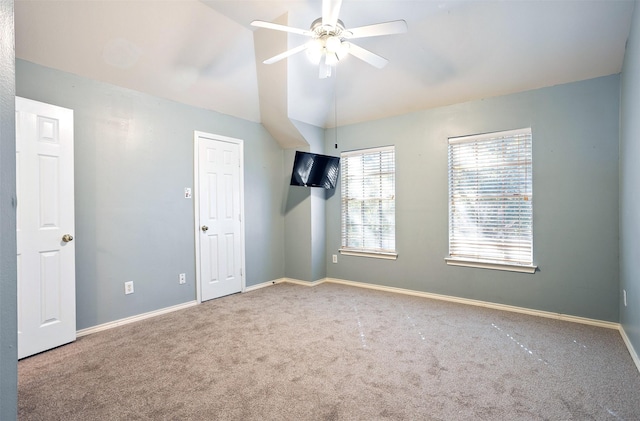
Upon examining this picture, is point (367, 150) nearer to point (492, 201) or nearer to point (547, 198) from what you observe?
point (492, 201)

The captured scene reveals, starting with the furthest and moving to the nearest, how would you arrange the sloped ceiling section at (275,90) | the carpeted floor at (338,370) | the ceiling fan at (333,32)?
the sloped ceiling section at (275,90) → the ceiling fan at (333,32) → the carpeted floor at (338,370)

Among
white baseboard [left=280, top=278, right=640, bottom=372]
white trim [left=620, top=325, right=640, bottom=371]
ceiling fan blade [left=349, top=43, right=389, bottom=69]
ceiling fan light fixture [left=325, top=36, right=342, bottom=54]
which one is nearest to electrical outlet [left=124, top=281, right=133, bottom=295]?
white baseboard [left=280, top=278, right=640, bottom=372]

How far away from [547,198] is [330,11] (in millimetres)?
2940

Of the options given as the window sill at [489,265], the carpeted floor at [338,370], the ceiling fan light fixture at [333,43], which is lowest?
the carpeted floor at [338,370]

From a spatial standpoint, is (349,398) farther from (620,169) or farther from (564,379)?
(620,169)

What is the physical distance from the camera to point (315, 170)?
4.73m

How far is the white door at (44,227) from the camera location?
2.58m

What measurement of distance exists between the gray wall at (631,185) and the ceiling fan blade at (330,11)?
219 cm

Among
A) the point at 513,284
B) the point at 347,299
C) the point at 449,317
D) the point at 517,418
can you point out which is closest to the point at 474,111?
the point at 513,284

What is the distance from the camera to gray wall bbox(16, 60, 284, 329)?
3.04 meters

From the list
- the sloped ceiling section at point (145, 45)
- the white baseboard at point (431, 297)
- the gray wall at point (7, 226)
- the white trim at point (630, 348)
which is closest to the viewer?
the gray wall at point (7, 226)

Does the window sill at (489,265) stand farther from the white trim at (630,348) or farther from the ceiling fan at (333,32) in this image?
the ceiling fan at (333,32)

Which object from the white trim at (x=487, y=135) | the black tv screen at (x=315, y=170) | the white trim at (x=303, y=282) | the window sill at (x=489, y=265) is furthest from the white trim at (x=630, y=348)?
the black tv screen at (x=315, y=170)

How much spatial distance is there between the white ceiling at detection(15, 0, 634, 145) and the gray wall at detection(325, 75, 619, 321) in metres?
0.24
